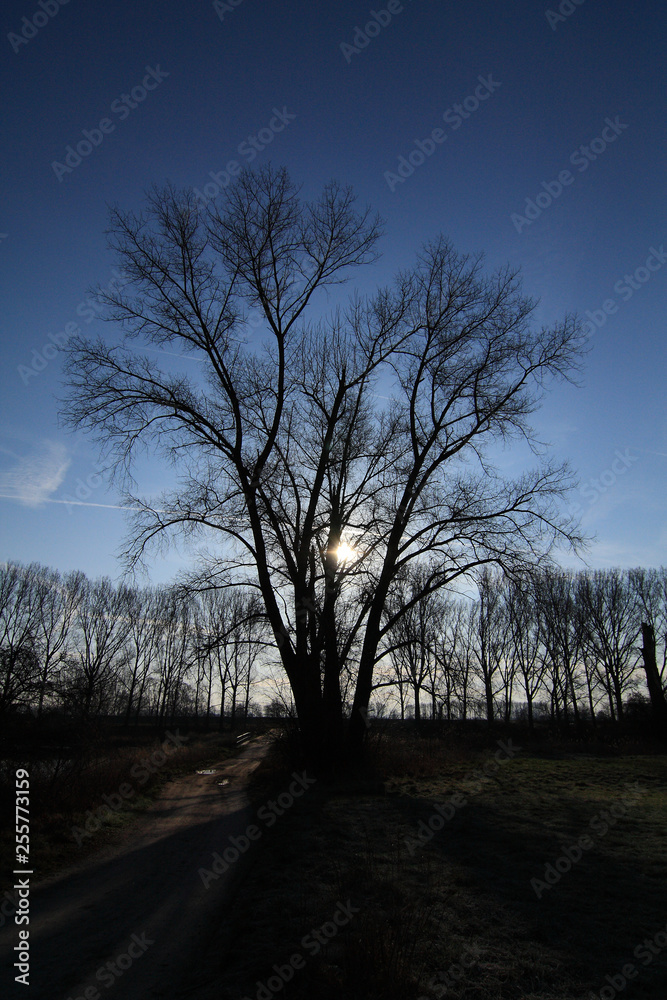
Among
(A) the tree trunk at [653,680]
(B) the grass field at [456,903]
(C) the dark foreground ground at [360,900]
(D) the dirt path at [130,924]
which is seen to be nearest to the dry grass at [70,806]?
(C) the dark foreground ground at [360,900]

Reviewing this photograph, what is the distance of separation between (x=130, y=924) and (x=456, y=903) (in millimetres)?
3507

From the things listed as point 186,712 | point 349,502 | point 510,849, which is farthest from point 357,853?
point 186,712

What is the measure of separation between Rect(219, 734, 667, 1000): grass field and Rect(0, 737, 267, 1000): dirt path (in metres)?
0.46

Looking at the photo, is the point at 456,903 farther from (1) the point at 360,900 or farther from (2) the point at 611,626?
(2) the point at 611,626

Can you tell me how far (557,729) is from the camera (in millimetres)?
41344

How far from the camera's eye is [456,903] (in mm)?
5840

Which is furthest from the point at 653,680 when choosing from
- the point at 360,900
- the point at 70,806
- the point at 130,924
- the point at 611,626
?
the point at 130,924

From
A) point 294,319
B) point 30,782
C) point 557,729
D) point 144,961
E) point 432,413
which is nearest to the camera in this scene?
point 144,961

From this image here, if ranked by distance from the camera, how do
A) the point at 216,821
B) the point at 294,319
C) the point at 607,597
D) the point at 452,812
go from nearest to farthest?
the point at 452,812, the point at 216,821, the point at 294,319, the point at 607,597

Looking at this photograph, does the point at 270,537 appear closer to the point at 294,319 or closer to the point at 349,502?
the point at 349,502

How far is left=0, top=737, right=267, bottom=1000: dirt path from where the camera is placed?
4.48 metres

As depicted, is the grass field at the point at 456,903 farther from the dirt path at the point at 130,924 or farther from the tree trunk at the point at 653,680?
the tree trunk at the point at 653,680

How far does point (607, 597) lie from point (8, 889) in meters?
46.5

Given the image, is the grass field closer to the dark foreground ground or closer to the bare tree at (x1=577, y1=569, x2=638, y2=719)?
the dark foreground ground
